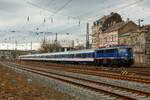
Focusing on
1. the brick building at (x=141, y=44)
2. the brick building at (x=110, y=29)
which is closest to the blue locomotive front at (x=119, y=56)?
the brick building at (x=141, y=44)

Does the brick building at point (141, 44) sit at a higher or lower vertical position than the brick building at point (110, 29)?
lower

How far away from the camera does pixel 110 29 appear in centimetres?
11312

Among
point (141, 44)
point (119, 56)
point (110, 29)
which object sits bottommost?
point (119, 56)

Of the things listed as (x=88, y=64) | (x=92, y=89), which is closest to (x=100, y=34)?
(x=88, y=64)

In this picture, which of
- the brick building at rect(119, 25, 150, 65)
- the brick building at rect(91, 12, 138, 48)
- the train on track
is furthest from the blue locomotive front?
the brick building at rect(91, 12, 138, 48)

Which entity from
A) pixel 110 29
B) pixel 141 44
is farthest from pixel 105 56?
pixel 110 29

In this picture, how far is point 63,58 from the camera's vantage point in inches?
2906

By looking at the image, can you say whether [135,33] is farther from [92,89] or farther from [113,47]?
[92,89]

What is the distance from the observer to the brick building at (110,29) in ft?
340

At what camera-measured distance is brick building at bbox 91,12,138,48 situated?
340 feet

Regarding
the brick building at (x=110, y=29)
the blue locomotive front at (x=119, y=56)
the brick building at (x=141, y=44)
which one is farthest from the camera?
the brick building at (x=110, y=29)

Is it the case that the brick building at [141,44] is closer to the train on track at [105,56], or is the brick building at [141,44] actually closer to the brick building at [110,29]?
the train on track at [105,56]

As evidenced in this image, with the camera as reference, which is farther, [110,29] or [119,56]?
[110,29]

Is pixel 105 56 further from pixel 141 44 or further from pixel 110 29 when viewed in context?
pixel 110 29
